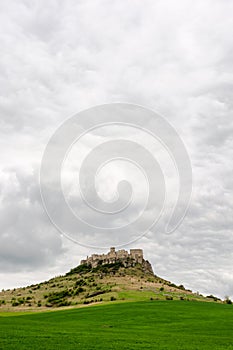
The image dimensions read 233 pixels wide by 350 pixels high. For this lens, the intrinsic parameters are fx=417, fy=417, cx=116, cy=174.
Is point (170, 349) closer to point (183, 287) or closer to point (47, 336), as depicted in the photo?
point (47, 336)

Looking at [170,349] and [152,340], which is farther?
[152,340]

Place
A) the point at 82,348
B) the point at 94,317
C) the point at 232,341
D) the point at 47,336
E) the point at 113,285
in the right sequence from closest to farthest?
the point at 82,348 < the point at 47,336 < the point at 232,341 < the point at 94,317 < the point at 113,285

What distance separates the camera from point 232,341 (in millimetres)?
48781

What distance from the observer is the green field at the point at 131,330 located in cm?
4162

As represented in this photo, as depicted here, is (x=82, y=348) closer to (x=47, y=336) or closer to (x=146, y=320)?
(x=47, y=336)

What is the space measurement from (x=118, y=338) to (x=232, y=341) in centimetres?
1363

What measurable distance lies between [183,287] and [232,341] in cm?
13149

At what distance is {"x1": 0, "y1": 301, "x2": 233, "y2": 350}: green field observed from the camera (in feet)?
137

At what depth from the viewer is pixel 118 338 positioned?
46.4m

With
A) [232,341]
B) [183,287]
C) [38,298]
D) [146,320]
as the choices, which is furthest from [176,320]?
[183,287]

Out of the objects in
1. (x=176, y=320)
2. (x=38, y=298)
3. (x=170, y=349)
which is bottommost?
(x=170, y=349)

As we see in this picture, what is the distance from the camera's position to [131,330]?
197 feet

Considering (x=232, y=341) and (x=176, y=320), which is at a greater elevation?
(x=176, y=320)

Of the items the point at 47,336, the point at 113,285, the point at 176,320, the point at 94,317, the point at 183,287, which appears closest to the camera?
the point at 47,336
